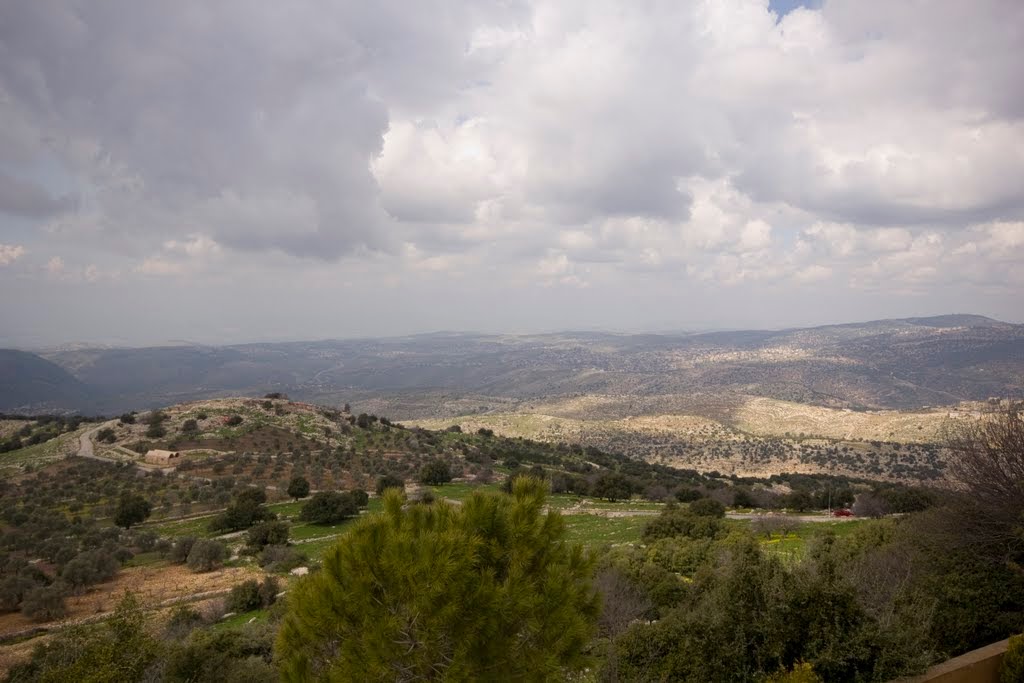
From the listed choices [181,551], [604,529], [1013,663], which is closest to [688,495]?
[604,529]

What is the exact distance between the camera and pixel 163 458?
157 feet

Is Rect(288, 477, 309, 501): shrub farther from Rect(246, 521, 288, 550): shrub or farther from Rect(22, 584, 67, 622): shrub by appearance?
Rect(22, 584, 67, 622): shrub

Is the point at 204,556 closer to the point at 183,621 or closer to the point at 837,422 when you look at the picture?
the point at 183,621

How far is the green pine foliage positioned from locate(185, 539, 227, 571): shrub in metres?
21.8

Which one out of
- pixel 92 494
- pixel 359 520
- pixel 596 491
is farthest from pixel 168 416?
pixel 359 520

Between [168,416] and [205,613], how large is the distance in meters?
53.4

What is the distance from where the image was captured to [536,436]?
3989 inches

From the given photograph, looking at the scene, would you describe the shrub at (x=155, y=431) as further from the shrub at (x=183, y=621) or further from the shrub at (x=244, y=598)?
the shrub at (x=183, y=621)

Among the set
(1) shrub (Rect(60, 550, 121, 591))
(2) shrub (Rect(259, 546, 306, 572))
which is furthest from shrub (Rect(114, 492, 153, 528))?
(2) shrub (Rect(259, 546, 306, 572))

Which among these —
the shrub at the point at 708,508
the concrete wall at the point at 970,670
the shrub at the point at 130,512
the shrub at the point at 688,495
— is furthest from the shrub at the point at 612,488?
the concrete wall at the point at 970,670

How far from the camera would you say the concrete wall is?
271 inches

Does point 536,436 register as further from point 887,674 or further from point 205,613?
point 887,674

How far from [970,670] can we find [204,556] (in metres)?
27.3

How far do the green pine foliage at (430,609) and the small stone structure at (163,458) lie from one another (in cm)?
5078
